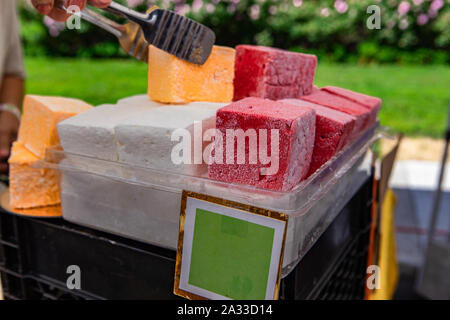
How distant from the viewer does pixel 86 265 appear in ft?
2.40

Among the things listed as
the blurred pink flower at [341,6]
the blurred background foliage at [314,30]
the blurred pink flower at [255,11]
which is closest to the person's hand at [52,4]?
the blurred background foliage at [314,30]

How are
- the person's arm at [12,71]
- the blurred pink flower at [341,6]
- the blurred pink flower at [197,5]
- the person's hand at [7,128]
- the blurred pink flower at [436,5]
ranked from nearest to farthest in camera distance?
the blurred pink flower at [197,5] → the blurred pink flower at [341,6] → the blurred pink flower at [436,5] → the person's hand at [7,128] → the person's arm at [12,71]

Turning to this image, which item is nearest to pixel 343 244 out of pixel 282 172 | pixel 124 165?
pixel 282 172

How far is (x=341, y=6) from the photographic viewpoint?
42.2 inches

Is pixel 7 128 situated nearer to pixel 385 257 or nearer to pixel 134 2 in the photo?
pixel 134 2

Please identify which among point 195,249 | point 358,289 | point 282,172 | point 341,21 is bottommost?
point 358,289

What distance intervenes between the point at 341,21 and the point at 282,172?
69 cm

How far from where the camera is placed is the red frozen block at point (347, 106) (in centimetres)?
78

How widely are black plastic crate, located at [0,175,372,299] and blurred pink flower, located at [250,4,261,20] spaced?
56 cm

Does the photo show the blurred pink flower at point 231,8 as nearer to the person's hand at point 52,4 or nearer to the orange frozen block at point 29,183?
the person's hand at point 52,4

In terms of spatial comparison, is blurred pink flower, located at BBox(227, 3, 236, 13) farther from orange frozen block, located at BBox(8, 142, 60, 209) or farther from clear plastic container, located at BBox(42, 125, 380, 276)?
orange frozen block, located at BBox(8, 142, 60, 209)

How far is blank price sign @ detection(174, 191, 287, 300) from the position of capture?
51 cm

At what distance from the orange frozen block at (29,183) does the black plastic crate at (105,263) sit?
4 cm
